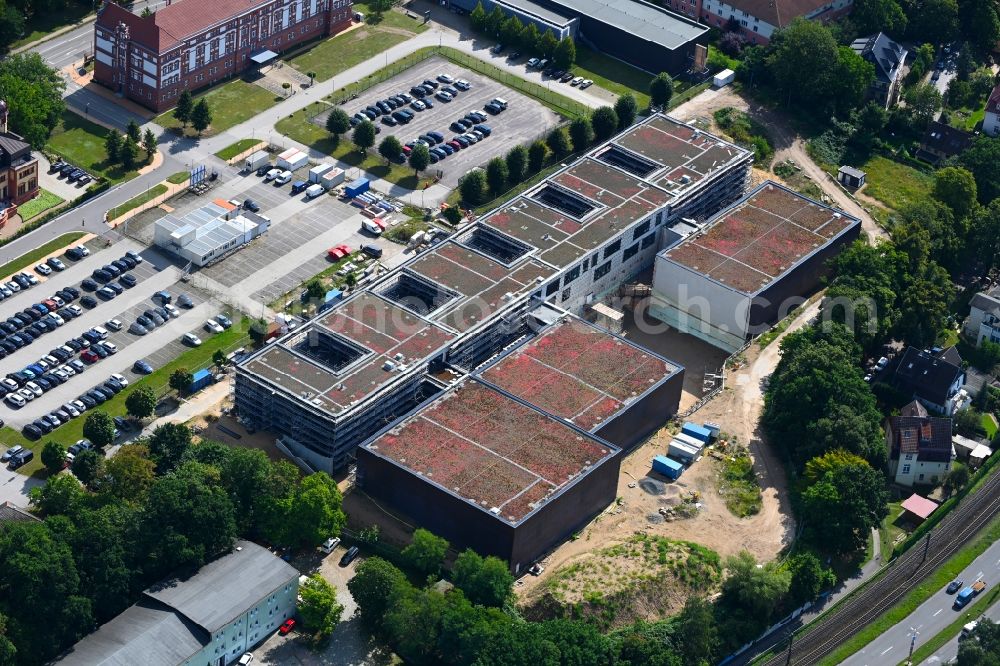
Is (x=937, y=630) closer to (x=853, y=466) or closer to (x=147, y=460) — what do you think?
(x=853, y=466)

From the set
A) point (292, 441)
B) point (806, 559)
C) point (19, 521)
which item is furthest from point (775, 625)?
point (19, 521)

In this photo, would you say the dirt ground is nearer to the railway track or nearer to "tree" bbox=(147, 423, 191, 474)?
the railway track

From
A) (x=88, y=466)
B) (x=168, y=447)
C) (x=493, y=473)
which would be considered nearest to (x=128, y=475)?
(x=88, y=466)

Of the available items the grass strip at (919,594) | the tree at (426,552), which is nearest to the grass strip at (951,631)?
the grass strip at (919,594)

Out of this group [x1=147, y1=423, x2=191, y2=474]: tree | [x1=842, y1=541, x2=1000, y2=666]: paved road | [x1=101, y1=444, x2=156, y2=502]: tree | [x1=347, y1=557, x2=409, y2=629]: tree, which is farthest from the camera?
[x1=147, y1=423, x2=191, y2=474]: tree

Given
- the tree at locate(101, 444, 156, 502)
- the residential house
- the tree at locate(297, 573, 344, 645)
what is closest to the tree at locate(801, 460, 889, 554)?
the tree at locate(297, 573, 344, 645)

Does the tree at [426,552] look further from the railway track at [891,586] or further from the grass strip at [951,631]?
the grass strip at [951,631]
